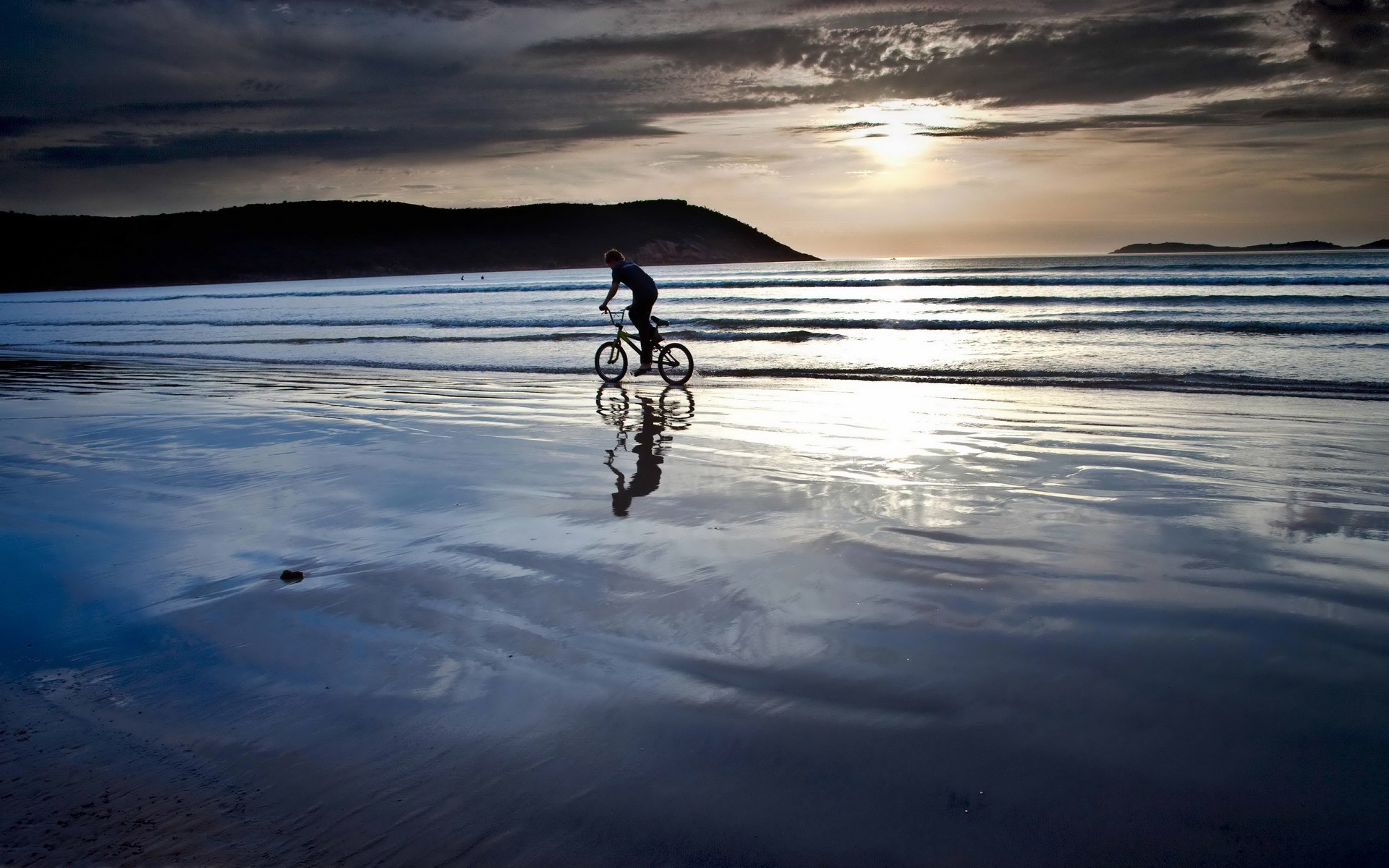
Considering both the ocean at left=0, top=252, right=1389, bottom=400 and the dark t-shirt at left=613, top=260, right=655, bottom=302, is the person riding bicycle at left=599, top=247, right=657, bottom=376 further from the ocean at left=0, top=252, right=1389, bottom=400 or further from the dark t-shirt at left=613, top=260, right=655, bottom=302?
the ocean at left=0, top=252, right=1389, bottom=400

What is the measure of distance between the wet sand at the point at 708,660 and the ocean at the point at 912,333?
726 centimetres

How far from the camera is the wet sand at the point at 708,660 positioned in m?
2.53

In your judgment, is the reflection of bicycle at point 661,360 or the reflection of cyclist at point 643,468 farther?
the reflection of bicycle at point 661,360

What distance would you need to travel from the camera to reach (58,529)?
5887mm

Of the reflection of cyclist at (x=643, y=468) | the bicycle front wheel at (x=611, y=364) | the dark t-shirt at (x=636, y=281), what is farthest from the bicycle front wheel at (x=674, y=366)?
the reflection of cyclist at (x=643, y=468)

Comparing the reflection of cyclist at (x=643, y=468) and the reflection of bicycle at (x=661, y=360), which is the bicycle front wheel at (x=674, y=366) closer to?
the reflection of bicycle at (x=661, y=360)

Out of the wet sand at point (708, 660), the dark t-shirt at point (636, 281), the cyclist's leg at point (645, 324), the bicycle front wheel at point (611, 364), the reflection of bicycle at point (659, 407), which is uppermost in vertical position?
the dark t-shirt at point (636, 281)

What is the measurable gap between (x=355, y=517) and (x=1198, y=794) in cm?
542

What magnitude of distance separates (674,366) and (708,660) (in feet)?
36.4

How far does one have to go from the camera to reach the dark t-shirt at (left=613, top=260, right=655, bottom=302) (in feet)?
46.1

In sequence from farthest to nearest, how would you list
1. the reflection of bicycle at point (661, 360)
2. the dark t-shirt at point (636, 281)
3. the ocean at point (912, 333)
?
the ocean at point (912, 333) < the reflection of bicycle at point (661, 360) < the dark t-shirt at point (636, 281)

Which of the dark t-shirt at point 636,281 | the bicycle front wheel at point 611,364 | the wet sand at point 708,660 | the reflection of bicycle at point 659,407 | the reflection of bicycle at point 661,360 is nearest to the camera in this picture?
the wet sand at point 708,660

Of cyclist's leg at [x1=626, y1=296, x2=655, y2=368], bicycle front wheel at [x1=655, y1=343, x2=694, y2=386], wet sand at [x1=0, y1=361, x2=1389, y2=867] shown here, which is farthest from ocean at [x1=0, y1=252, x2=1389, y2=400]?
wet sand at [x1=0, y1=361, x2=1389, y2=867]

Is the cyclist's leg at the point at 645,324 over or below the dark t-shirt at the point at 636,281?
below
